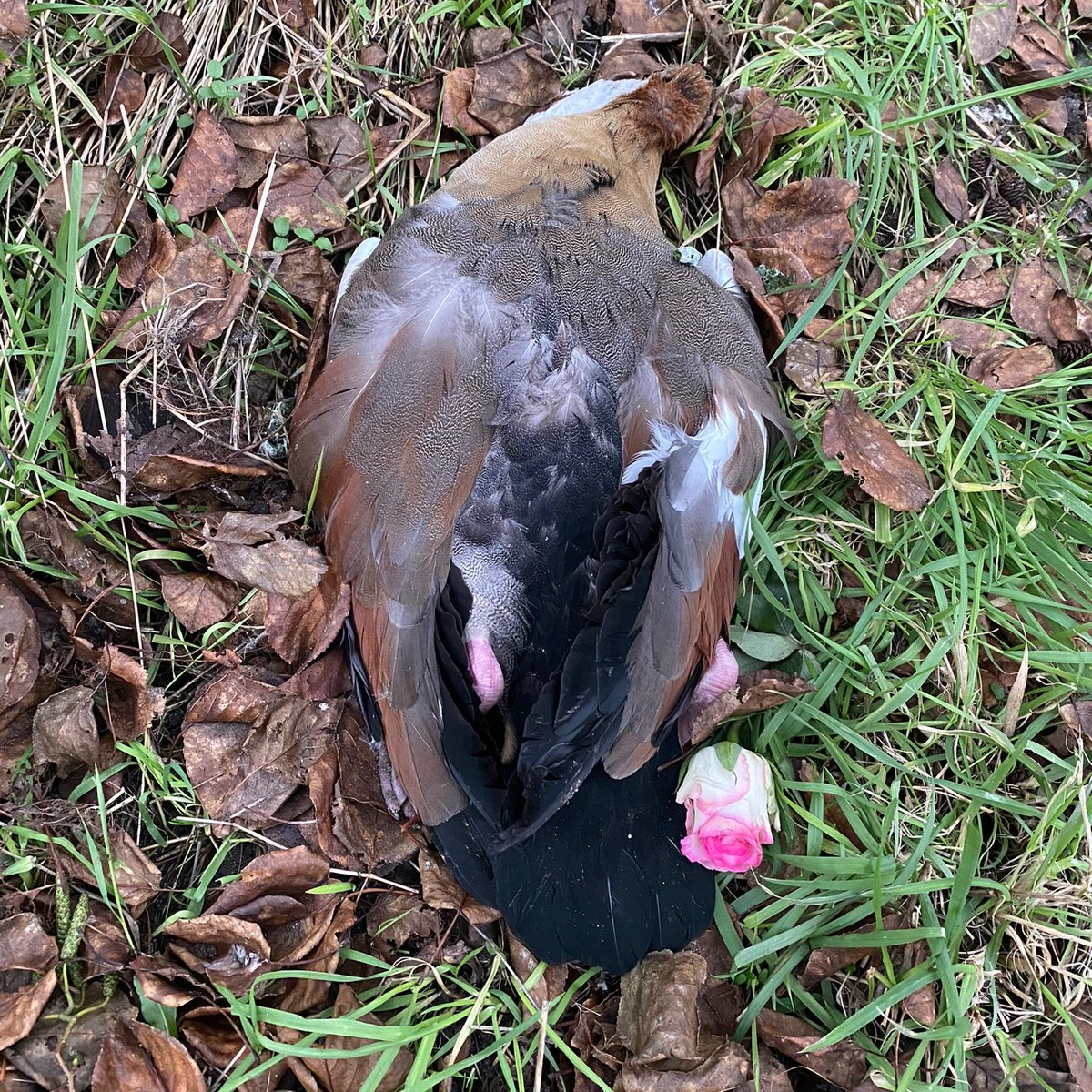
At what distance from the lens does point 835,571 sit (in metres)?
2.77

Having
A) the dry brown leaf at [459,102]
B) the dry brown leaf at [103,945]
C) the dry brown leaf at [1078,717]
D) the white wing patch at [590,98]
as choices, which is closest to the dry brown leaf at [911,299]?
the white wing patch at [590,98]

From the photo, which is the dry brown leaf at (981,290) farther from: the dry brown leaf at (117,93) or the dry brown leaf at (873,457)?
the dry brown leaf at (117,93)

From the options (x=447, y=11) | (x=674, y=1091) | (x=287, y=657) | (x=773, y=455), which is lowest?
(x=674, y=1091)

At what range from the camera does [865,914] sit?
2.41 meters

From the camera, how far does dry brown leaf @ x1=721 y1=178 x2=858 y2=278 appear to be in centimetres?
293

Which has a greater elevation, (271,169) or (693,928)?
(271,169)

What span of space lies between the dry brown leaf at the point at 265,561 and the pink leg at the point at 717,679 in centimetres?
106

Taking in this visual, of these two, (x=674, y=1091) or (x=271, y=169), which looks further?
(x=271, y=169)

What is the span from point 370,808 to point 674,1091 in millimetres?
1005

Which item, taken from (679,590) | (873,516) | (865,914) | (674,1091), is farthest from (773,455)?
(674,1091)

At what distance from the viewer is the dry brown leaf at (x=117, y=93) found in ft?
9.21

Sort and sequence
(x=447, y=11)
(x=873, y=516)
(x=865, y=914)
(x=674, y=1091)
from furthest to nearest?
(x=447, y=11) < (x=873, y=516) < (x=865, y=914) < (x=674, y=1091)

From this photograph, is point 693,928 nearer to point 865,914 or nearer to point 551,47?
point 865,914

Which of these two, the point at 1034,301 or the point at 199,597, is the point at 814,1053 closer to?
the point at 199,597
